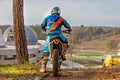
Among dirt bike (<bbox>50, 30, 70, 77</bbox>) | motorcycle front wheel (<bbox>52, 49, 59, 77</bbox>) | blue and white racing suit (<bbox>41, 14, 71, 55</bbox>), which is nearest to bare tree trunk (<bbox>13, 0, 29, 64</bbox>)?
blue and white racing suit (<bbox>41, 14, 71, 55</bbox>)

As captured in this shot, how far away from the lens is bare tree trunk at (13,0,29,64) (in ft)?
47.1

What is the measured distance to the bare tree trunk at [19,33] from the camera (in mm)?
14344

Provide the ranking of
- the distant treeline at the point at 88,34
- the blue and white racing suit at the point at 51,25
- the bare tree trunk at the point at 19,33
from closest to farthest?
the blue and white racing suit at the point at 51,25 < the bare tree trunk at the point at 19,33 < the distant treeline at the point at 88,34

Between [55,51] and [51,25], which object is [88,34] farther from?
[55,51]

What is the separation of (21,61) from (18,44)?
630 millimetres

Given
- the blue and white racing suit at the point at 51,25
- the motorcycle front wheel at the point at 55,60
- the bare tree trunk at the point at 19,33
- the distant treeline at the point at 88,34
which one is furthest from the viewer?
the distant treeline at the point at 88,34

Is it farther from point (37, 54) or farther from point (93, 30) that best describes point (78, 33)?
point (37, 54)

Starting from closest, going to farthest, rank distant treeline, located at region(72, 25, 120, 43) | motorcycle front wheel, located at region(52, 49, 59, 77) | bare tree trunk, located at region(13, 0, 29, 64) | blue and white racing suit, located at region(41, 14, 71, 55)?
motorcycle front wheel, located at region(52, 49, 59, 77) → blue and white racing suit, located at region(41, 14, 71, 55) → bare tree trunk, located at region(13, 0, 29, 64) → distant treeline, located at region(72, 25, 120, 43)

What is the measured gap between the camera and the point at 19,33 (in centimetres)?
1441

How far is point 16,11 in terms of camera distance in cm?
1452

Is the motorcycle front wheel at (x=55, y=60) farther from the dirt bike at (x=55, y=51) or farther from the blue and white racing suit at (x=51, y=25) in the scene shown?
the blue and white racing suit at (x=51, y=25)

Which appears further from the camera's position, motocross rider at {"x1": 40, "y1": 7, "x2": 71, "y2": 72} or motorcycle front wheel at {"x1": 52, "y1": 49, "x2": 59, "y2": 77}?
motocross rider at {"x1": 40, "y1": 7, "x2": 71, "y2": 72}

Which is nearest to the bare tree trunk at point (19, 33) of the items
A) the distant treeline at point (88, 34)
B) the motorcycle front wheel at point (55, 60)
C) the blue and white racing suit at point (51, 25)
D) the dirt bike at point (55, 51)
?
the blue and white racing suit at point (51, 25)

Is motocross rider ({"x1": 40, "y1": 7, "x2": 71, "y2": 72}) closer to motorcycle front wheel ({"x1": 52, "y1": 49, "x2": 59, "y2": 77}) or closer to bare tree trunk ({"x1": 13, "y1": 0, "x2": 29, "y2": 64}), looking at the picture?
motorcycle front wheel ({"x1": 52, "y1": 49, "x2": 59, "y2": 77})
